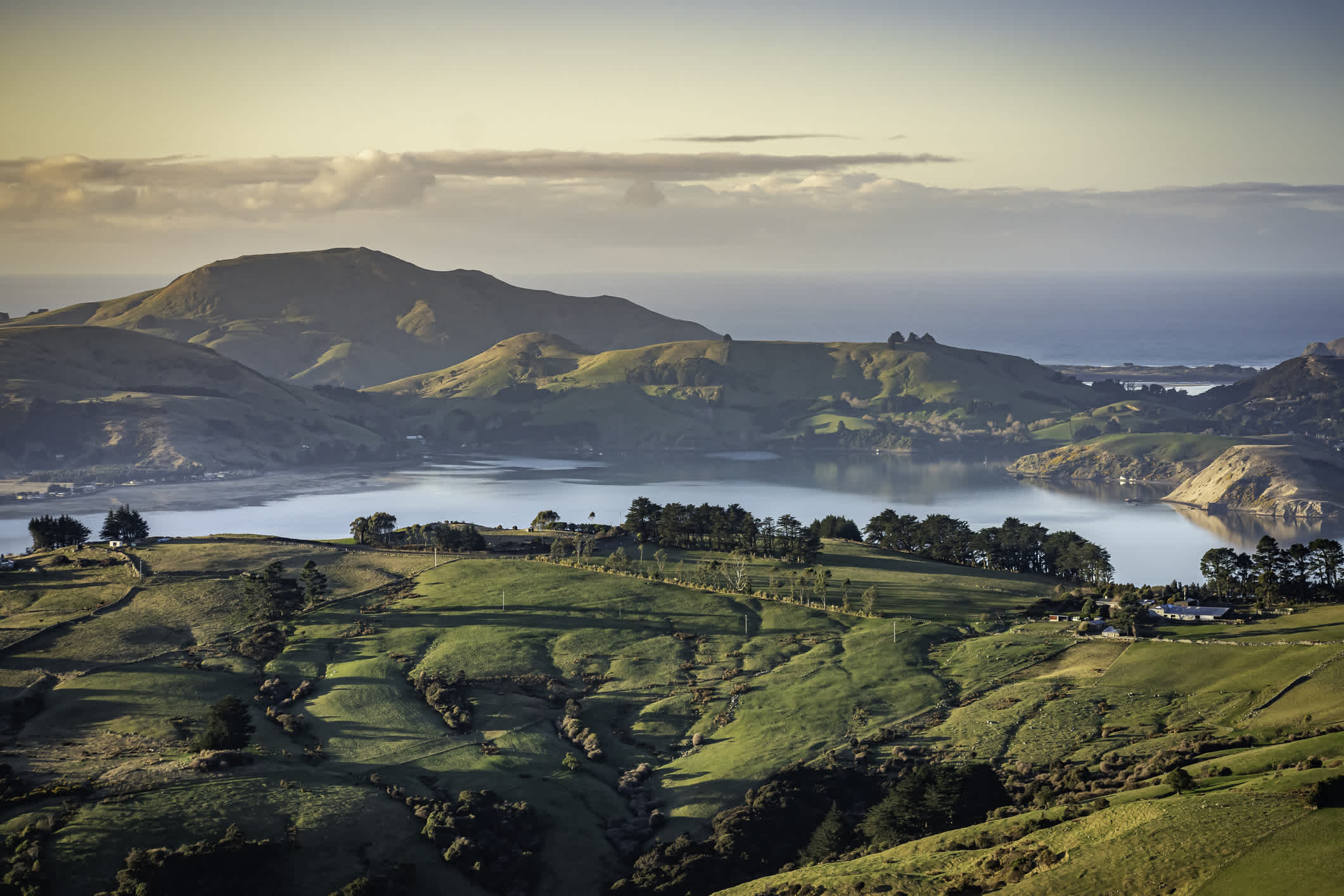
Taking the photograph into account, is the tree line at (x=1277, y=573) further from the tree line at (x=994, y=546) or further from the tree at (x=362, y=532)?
the tree at (x=362, y=532)

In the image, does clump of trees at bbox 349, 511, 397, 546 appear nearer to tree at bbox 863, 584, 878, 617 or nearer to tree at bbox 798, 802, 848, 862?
tree at bbox 863, 584, 878, 617

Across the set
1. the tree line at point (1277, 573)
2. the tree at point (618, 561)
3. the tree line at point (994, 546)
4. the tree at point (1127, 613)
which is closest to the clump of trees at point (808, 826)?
the tree at point (1127, 613)

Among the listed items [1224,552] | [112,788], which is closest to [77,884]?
[112,788]

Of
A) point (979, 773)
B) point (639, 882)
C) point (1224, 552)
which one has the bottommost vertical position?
point (639, 882)

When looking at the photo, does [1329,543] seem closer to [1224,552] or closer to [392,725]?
[1224,552]

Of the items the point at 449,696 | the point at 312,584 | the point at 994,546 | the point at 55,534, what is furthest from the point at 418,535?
the point at 994,546

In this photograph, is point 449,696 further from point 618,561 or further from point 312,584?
point 618,561

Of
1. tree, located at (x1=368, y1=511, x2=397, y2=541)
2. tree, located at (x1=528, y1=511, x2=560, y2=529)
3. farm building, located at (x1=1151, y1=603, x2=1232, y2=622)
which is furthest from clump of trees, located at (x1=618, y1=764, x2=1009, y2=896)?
tree, located at (x1=528, y1=511, x2=560, y2=529)
